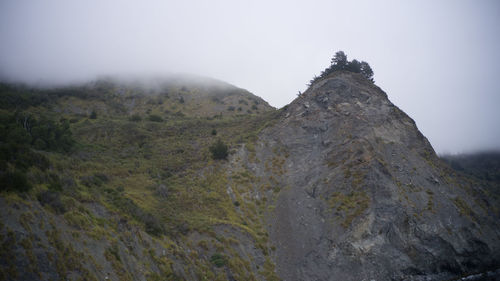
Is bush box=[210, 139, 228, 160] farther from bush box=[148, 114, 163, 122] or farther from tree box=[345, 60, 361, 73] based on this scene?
tree box=[345, 60, 361, 73]

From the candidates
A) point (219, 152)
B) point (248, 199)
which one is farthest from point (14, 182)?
point (219, 152)

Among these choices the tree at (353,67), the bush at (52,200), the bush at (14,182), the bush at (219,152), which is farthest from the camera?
the tree at (353,67)

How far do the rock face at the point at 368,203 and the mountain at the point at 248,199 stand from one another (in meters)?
0.13

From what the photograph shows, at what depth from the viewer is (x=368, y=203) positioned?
28922 millimetres

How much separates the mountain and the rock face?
0.43 ft

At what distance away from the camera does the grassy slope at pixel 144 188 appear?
16203mm

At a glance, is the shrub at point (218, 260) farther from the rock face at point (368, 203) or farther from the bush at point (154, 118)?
the bush at point (154, 118)

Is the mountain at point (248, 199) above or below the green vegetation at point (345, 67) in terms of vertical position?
below

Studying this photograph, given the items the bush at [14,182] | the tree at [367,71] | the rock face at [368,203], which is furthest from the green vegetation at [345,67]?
the bush at [14,182]

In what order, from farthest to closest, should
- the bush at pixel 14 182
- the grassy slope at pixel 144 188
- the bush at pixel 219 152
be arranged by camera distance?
the bush at pixel 219 152, the grassy slope at pixel 144 188, the bush at pixel 14 182

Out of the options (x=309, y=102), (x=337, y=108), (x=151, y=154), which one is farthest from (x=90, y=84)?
(x=337, y=108)

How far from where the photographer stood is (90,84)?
68.6 meters

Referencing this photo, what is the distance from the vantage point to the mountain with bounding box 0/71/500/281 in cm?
1583

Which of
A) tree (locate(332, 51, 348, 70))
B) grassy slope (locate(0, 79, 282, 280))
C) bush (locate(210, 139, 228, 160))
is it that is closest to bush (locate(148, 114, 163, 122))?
grassy slope (locate(0, 79, 282, 280))
